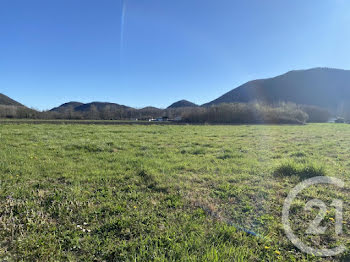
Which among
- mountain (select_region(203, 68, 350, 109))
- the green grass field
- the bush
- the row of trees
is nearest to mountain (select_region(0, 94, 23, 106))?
the row of trees

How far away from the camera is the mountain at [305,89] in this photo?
129 metres

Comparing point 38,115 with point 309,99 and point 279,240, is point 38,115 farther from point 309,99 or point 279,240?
point 309,99

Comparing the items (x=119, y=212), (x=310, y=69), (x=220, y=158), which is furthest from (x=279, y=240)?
(x=310, y=69)

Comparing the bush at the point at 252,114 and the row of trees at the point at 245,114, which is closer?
the bush at the point at 252,114

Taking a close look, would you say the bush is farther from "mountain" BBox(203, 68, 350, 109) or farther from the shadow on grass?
"mountain" BBox(203, 68, 350, 109)

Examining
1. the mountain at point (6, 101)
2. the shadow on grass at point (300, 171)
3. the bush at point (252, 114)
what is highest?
the mountain at point (6, 101)

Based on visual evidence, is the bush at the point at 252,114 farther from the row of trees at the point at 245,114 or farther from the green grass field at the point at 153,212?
the green grass field at the point at 153,212

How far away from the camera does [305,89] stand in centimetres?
14325

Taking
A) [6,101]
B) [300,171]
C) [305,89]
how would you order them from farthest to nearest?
1. [6,101]
2. [305,89]
3. [300,171]

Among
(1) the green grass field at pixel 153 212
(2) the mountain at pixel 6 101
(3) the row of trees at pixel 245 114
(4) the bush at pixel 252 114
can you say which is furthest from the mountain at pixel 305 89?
(2) the mountain at pixel 6 101

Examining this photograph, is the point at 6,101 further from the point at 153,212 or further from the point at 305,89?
the point at 305,89

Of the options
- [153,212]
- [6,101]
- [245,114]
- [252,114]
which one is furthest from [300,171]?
[6,101]

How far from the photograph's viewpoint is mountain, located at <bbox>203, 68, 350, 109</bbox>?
Result: 5089 inches

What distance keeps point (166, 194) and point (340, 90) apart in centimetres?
19012
